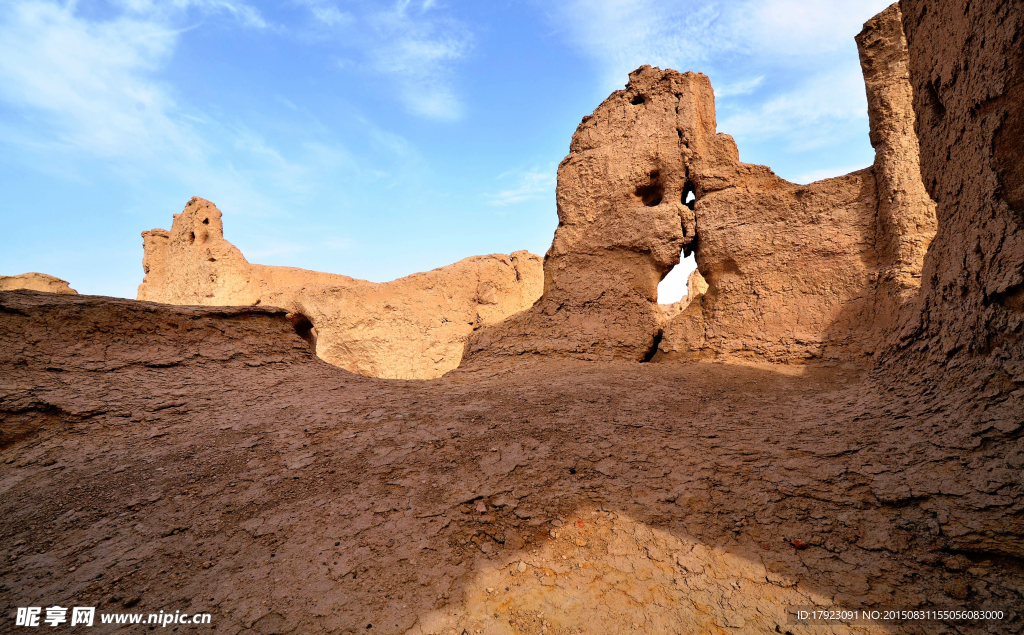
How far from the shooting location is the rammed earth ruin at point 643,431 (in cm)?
177

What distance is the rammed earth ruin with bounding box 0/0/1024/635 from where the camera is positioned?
5.82ft

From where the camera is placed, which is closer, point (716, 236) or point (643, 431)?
point (643, 431)

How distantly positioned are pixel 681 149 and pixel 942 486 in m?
4.08

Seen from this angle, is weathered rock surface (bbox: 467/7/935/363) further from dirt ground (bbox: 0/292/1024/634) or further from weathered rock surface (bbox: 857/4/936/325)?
dirt ground (bbox: 0/292/1024/634)

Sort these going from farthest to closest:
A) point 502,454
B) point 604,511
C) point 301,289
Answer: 1. point 301,289
2. point 502,454
3. point 604,511

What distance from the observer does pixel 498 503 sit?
7.59 ft

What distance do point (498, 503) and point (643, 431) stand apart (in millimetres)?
1025

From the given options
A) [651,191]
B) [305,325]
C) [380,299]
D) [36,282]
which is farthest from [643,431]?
[36,282]

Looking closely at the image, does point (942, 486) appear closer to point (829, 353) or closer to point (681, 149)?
point (829, 353)

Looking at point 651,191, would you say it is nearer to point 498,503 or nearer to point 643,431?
point 643,431

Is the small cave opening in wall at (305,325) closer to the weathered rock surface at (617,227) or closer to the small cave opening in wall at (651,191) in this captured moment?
the weathered rock surface at (617,227)

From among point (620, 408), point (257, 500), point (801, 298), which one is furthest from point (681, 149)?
point (257, 500)

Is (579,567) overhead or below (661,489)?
below

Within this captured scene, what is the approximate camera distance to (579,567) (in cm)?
194
